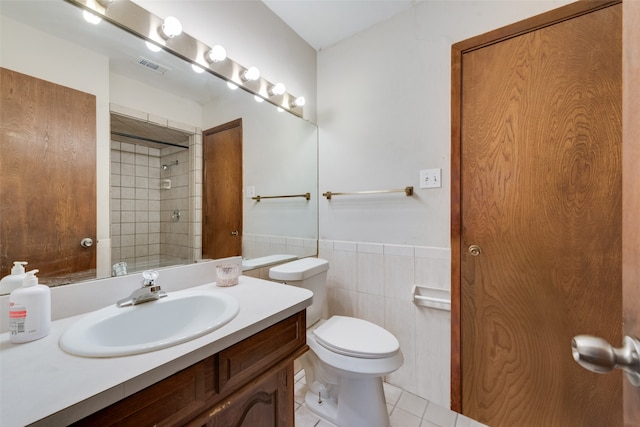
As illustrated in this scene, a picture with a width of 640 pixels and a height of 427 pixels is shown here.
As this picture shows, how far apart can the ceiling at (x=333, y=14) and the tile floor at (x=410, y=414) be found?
2.32 m

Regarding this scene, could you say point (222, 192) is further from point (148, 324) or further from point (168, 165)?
point (148, 324)

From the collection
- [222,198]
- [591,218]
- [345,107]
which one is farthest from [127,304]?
[591,218]

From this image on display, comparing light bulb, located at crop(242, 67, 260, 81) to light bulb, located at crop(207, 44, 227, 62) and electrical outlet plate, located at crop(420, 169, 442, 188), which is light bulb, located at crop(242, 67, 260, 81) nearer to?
light bulb, located at crop(207, 44, 227, 62)

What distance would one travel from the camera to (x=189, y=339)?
2.00 feet

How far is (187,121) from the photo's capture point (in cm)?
115

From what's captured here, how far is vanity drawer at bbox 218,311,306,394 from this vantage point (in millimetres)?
663

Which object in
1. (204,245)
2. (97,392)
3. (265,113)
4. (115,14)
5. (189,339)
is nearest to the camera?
(97,392)

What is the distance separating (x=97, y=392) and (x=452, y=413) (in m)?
1.63

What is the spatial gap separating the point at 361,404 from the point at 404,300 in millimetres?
594

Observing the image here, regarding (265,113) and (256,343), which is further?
(265,113)

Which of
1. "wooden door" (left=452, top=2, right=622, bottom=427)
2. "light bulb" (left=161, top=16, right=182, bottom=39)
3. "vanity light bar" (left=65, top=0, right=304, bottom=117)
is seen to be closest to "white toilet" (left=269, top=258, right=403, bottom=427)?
"wooden door" (left=452, top=2, right=622, bottom=427)

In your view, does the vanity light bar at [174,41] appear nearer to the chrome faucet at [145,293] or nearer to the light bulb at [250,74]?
the light bulb at [250,74]

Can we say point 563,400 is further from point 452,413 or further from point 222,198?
point 222,198

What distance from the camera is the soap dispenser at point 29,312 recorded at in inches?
23.8
